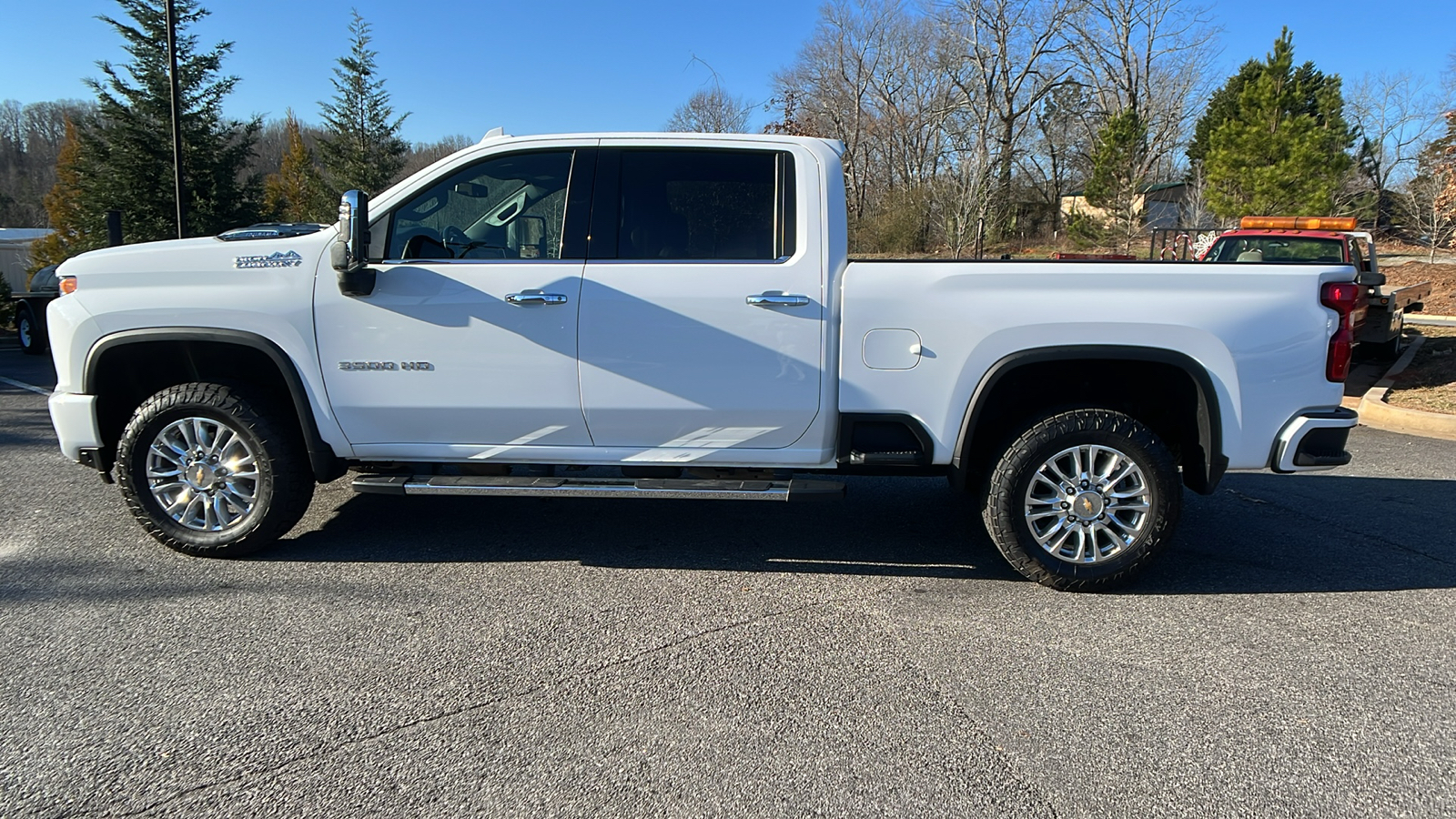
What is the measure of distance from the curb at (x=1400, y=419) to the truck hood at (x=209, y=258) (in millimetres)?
8582

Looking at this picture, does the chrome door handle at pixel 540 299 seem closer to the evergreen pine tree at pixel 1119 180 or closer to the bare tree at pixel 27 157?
the evergreen pine tree at pixel 1119 180

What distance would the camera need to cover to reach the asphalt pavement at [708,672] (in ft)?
8.38

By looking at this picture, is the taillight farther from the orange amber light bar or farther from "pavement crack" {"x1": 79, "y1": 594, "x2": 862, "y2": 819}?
the orange amber light bar

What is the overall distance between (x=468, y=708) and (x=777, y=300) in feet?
6.97

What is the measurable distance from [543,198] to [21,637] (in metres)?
2.84

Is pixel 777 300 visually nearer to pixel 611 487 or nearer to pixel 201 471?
pixel 611 487

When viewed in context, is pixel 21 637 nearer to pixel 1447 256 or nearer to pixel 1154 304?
pixel 1154 304

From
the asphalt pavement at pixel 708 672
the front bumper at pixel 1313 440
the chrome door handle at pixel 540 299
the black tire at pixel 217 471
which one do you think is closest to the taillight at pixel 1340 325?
the front bumper at pixel 1313 440

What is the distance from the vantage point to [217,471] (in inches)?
169

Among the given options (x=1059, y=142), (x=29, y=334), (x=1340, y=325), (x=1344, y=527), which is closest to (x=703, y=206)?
(x=1340, y=325)

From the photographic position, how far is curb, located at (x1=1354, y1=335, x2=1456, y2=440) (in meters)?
8.08

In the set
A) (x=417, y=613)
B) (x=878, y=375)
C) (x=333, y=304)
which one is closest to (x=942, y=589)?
(x=878, y=375)

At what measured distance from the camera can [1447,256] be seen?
81.4 ft

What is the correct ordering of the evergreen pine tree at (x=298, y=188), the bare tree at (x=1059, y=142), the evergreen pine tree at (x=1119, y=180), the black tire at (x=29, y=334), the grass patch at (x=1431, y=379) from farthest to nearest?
the bare tree at (x=1059, y=142) < the evergreen pine tree at (x=1119, y=180) < the evergreen pine tree at (x=298, y=188) < the black tire at (x=29, y=334) < the grass patch at (x=1431, y=379)
